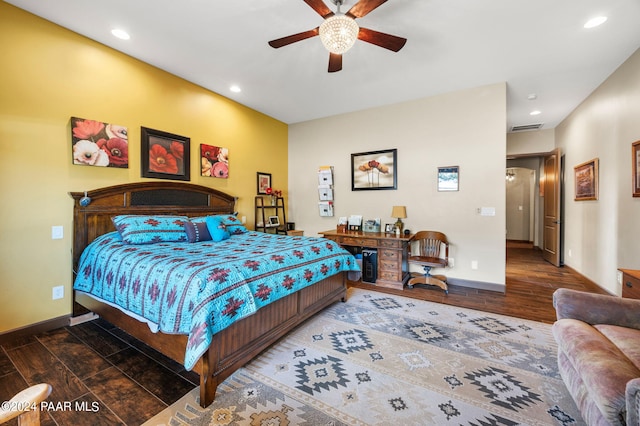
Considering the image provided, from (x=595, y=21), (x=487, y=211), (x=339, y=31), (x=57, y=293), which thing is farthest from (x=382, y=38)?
(x=57, y=293)

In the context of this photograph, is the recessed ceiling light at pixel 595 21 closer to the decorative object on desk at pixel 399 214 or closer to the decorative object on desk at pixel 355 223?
the decorative object on desk at pixel 399 214

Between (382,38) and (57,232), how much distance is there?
12.1 feet

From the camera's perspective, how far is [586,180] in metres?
4.09

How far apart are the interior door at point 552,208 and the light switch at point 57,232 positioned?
785 cm

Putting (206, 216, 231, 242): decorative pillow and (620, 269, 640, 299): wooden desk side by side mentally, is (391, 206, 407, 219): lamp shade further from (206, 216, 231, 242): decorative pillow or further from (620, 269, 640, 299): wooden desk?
(206, 216, 231, 242): decorative pillow

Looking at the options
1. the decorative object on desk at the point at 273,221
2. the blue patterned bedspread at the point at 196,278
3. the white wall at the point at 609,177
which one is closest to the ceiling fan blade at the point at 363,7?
the blue patterned bedspread at the point at 196,278

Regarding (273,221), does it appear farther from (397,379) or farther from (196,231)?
(397,379)

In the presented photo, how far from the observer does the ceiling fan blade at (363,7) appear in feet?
6.20

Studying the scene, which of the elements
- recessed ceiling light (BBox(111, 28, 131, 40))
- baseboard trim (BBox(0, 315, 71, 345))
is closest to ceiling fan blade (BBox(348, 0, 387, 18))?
recessed ceiling light (BBox(111, 28, 131, 40))

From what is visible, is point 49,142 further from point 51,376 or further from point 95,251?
point 51,376

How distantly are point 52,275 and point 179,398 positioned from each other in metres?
2.11

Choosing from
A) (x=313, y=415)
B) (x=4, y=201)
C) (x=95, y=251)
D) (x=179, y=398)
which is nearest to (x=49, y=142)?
(x=4, y=201)

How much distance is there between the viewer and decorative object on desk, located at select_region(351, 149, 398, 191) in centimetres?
448

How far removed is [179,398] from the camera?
169cm
